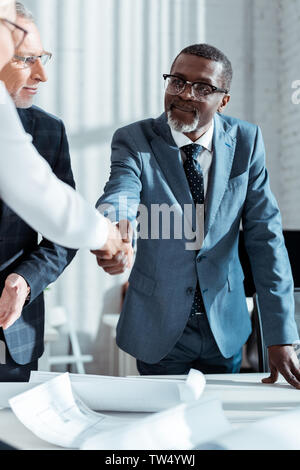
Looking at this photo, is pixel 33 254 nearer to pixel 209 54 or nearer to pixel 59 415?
pixel 59 415

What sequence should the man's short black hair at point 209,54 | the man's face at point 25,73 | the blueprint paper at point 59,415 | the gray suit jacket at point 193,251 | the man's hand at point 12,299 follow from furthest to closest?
the man's short black hair at point 209,54, the gray suit jacket at point 193,251, the man's face at point 25,73, the man's hand at point 12,299, the blueprint paper at point 59,415

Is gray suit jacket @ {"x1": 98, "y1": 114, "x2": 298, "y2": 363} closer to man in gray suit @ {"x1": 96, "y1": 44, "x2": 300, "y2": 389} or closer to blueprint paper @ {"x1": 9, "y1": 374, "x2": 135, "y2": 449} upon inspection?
man in gray suit @ {"x1": 96, "y1": 44, "x2": 300, "y2": 389}

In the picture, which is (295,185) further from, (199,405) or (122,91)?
(199,405)

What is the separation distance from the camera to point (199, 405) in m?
0.81

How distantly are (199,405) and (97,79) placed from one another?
3.74 m

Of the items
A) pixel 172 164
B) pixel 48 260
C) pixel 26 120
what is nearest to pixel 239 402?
pixel 48 260

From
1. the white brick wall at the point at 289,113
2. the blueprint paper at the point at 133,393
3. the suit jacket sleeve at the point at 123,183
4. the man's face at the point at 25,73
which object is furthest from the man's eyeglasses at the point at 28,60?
the white brick wall at the point at 289,113

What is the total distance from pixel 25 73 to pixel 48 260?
0.49 metres

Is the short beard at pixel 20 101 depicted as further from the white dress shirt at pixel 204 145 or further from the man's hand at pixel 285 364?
the man's hand at pixel 285 364

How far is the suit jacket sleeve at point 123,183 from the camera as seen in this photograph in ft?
4.33

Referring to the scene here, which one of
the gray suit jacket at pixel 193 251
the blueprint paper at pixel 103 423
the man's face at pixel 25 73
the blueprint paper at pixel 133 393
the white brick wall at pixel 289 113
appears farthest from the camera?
the white brick wall at pixel 289 113

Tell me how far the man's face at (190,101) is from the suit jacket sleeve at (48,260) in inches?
13.4

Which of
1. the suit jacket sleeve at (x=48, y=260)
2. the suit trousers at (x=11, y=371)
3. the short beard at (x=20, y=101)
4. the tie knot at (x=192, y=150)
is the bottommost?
the suit trousers at (x=11, y=371)

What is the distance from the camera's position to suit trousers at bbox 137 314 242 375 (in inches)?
61.0
